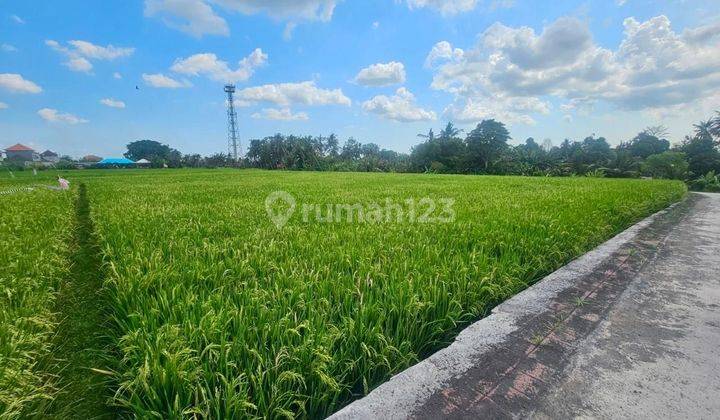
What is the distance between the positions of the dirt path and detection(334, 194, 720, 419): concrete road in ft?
4.49

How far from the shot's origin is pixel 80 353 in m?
1.94

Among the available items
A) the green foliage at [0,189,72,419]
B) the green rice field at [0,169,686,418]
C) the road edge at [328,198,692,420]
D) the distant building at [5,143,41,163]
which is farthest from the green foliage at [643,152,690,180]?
the distant building at [5,143,41,163]

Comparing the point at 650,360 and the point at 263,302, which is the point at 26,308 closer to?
the point at 263,302

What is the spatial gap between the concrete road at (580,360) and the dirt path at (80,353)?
137 centimetres

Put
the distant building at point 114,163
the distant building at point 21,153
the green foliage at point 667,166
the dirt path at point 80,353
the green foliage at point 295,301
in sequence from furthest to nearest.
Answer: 1. the distant building at point 21,153
2. the distant building at point 114,163
3. the green foliage at point 667,166
4. the dirt path at point 80,353
5. the green foliage at point 295,301

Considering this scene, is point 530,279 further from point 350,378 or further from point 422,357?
point 350,378

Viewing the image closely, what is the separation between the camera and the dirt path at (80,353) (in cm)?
155

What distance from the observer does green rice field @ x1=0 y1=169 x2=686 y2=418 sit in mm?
1452

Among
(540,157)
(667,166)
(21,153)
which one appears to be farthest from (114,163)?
(667,166)

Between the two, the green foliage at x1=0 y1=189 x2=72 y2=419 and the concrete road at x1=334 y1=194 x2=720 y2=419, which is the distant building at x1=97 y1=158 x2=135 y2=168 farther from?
the concrete road at x1=334 y1=194 x2=720 y2=419

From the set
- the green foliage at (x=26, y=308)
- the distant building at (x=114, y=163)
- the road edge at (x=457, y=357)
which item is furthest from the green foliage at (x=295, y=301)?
the distant building at (x=114, y=163)

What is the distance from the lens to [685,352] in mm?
1785

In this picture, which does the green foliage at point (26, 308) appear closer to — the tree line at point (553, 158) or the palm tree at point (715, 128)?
the tree line at point (553, 158)

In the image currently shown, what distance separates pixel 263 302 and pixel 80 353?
3.83 feet
